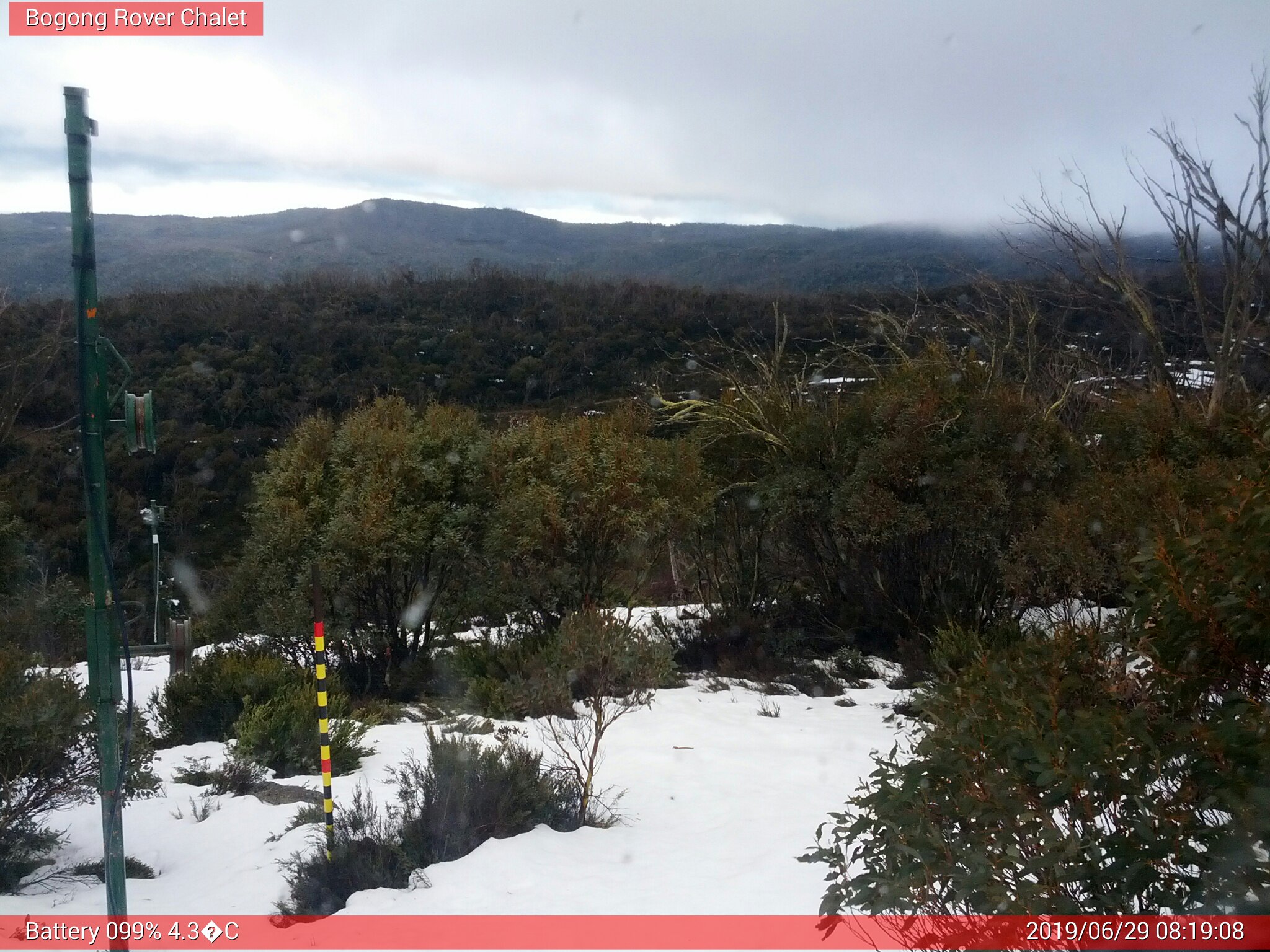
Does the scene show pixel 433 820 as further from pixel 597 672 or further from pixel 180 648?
pixel 180 648

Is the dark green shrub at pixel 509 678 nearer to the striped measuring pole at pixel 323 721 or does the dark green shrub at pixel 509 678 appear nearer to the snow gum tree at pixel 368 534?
the snow gum tree at pixel 368 534

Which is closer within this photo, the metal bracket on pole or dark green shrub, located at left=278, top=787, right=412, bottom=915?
the metal bracket on pole

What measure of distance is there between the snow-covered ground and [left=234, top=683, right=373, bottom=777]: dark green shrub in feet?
0.66

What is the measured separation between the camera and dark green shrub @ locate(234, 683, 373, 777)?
7.09 m

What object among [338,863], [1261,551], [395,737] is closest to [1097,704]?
[1261,551]

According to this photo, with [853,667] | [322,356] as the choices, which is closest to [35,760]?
[853,667]

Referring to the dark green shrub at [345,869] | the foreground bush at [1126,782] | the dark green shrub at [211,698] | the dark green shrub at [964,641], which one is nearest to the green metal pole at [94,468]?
the dark green shrub at [345,869]

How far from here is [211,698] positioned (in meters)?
8.76

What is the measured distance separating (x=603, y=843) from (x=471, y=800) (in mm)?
865

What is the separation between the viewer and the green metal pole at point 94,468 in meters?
3.45

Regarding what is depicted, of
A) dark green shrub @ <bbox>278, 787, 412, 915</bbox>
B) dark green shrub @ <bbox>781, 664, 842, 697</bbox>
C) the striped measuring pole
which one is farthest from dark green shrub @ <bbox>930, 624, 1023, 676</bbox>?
the striped measuring pole

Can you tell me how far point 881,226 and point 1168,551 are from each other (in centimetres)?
6589

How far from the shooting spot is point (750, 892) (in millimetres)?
4824

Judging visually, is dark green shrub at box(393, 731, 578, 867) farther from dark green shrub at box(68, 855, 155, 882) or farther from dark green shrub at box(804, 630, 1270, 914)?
dark green shrub at box(804, 630, 1270, 914)
